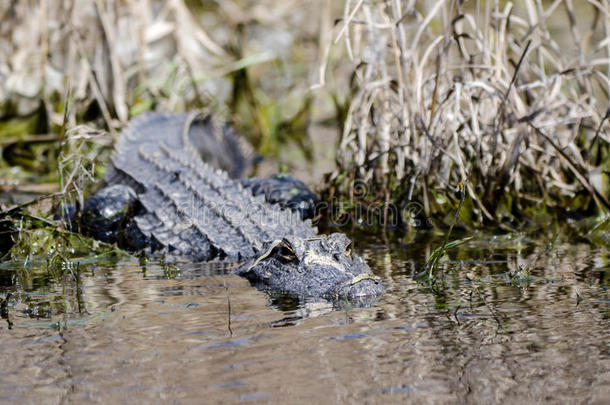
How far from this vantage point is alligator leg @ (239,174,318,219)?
562 centimetres

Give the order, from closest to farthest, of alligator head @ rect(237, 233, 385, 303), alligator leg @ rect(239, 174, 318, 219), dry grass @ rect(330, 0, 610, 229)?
alligator head @ rect(237, 233, 385, 303) → dry grass @ rect(330, 0, 610, 229) → alligator leg @ rect(239, 174, 318, 219)

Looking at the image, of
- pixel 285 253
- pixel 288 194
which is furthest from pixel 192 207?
pixel 285 253

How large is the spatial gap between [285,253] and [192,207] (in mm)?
1453

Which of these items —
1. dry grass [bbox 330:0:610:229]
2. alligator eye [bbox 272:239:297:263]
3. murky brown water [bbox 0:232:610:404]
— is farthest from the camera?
dry grass [bbox 330:0:610:229]

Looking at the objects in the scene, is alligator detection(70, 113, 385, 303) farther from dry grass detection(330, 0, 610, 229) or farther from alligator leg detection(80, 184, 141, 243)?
dry grass detection(330, 0, 610, 229)

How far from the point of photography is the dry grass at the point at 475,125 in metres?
4.84

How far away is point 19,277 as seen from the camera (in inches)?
162

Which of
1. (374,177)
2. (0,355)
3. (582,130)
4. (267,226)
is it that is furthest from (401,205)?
(0,355)

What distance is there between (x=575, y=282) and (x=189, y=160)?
3403 millimetres

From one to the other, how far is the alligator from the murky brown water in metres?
0.19

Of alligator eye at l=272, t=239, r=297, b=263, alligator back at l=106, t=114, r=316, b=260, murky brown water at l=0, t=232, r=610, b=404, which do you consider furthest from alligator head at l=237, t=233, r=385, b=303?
alligator back at l=106, t=114, r=316, b=260

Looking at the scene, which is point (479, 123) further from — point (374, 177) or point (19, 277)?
point (19, 277)

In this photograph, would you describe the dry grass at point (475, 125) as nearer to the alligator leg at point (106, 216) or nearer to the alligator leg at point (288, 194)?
the alligator leg at point (288, 194)

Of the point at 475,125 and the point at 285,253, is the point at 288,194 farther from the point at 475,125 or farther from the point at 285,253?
the point at 285,253
